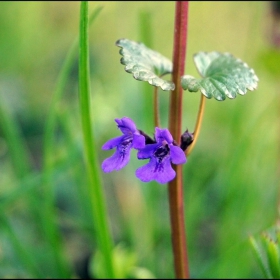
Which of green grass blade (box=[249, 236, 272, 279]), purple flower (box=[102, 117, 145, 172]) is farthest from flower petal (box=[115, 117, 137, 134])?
green grass blade (box=[249, 236, 272, 279])

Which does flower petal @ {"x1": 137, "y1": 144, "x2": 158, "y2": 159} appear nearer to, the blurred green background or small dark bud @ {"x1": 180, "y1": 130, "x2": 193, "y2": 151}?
small dark bud @ {"x1": 180, "y1": 130, "x2": 193, "y2": 151}

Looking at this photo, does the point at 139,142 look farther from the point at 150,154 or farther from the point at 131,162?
the point at 131,162

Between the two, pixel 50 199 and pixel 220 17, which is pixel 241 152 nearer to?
pixel 50 199

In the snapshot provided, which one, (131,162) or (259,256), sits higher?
(259,256)

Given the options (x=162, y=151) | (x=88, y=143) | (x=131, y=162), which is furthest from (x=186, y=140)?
(x=131, y=162)

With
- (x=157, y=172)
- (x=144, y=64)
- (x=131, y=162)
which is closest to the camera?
(x=157, y=172)

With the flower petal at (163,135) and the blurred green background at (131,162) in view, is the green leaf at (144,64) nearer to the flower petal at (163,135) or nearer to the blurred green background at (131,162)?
the flower petal at (163,135)

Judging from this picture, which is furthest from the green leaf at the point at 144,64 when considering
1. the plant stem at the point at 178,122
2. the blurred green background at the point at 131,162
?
the blurred green background at the point at 131,162

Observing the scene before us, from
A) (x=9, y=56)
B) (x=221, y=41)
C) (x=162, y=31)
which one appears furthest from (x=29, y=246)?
(x=221, y=41)
